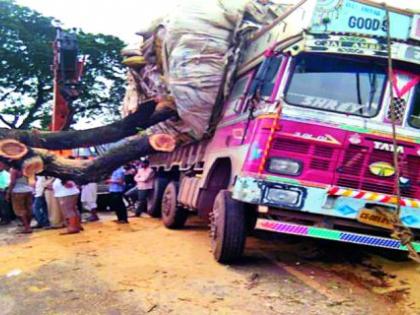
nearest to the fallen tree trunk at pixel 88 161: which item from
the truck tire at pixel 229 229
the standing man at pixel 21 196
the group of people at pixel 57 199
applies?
the group of people at pixel 57 199

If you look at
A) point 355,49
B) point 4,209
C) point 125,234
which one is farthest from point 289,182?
point 4,209

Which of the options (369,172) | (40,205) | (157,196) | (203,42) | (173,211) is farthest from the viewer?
(157,196)

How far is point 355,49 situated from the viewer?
5109 mm

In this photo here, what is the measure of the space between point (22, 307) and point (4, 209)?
6.83m

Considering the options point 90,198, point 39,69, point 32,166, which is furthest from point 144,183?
point 39,69

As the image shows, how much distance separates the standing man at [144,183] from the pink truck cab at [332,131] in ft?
18.5

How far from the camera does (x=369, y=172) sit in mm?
5293

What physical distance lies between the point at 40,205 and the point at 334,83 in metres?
6.95

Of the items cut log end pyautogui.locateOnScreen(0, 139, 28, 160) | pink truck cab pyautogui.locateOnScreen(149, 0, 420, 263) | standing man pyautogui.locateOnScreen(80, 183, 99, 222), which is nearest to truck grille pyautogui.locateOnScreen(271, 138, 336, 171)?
pink truck cab pyautogui.locateOnScreen(149, 0, 420, 263)

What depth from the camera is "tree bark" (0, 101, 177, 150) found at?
778 cm

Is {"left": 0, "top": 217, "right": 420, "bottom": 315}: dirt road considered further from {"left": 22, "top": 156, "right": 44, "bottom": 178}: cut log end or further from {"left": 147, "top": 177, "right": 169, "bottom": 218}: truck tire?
{"left": 147, "top": 177, "right": 169, "bottom": 218}: truck tire

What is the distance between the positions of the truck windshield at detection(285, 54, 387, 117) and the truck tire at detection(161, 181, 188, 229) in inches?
146

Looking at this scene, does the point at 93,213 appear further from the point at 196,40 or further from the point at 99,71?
the point at 99,71

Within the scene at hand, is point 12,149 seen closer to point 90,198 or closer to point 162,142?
point 162,142
